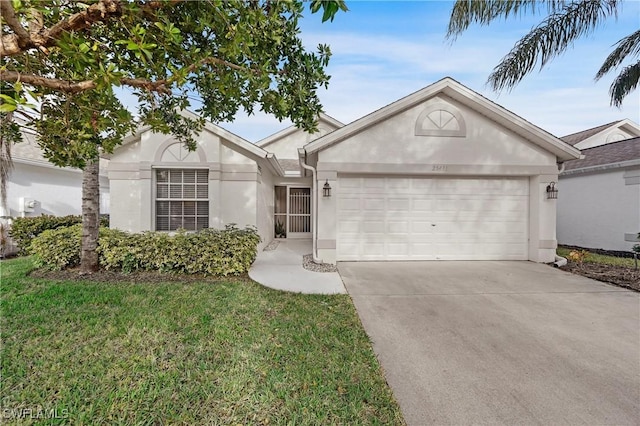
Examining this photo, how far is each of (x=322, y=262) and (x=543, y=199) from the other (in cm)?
674

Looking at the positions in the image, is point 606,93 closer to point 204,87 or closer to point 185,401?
point 204,87

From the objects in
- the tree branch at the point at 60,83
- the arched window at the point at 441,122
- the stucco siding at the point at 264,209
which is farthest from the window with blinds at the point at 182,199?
the arched window at the point at 441,122

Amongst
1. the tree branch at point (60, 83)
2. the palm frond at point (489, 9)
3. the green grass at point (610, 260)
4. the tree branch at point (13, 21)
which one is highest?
the palm frond at point (489, 9)

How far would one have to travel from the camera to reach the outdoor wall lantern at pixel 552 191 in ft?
26.5

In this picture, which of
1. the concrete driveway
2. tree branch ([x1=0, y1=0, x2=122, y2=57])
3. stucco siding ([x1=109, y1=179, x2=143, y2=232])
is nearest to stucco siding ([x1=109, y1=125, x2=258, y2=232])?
stucco siding ([x1=109, y1=179, x2=143, y2=232])

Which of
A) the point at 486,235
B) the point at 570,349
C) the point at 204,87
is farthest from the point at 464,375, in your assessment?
the point at 486,235

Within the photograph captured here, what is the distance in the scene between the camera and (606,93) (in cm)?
878

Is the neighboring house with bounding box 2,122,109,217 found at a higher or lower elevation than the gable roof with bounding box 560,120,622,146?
lower

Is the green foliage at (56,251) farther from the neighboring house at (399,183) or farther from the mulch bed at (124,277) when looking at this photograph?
the neighboring house at (399,183)

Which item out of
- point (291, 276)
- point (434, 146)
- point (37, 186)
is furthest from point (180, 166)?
point (37, 186)

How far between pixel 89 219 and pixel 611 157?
16563 millimetres

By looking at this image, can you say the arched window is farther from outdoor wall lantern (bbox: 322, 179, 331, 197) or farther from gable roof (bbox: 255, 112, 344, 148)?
gable roof (bbox: 255, 112, 344, 148)

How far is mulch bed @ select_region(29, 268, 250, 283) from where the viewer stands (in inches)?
236

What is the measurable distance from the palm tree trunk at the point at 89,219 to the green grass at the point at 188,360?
4.11 feet
